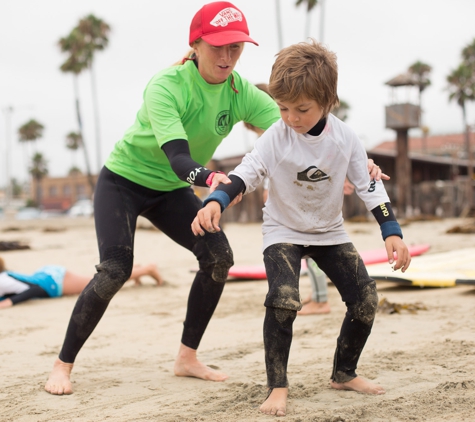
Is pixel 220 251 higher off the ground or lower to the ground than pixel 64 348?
Answer: higher

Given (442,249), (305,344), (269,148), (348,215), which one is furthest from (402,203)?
(269,148)

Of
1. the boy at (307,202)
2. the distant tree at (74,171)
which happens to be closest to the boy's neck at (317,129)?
the boy at (307,202)

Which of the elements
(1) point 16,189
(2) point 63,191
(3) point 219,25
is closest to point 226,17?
(3) point 219,25

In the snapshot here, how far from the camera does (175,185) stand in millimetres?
3535

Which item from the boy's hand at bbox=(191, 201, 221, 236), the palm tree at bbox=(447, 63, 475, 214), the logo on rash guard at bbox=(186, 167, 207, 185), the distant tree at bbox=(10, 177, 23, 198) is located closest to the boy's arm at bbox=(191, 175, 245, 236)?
the boy's hand at bbox=(191, 201, 221, 236)

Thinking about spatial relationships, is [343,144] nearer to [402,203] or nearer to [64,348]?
[64,348]

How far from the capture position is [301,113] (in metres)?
2.69

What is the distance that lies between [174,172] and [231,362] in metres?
1.40

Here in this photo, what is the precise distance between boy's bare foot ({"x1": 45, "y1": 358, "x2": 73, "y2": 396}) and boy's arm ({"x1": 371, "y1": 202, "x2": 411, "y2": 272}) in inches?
70.0

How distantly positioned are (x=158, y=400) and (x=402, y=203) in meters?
20.3

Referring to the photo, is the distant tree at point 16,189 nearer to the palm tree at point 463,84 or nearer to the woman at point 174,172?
the palm tree at point 463,84

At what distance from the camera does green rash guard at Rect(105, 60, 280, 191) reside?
10.3 ft

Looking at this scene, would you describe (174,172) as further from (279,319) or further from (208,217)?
(279,319)

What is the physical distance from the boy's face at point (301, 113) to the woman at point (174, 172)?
0.55m
